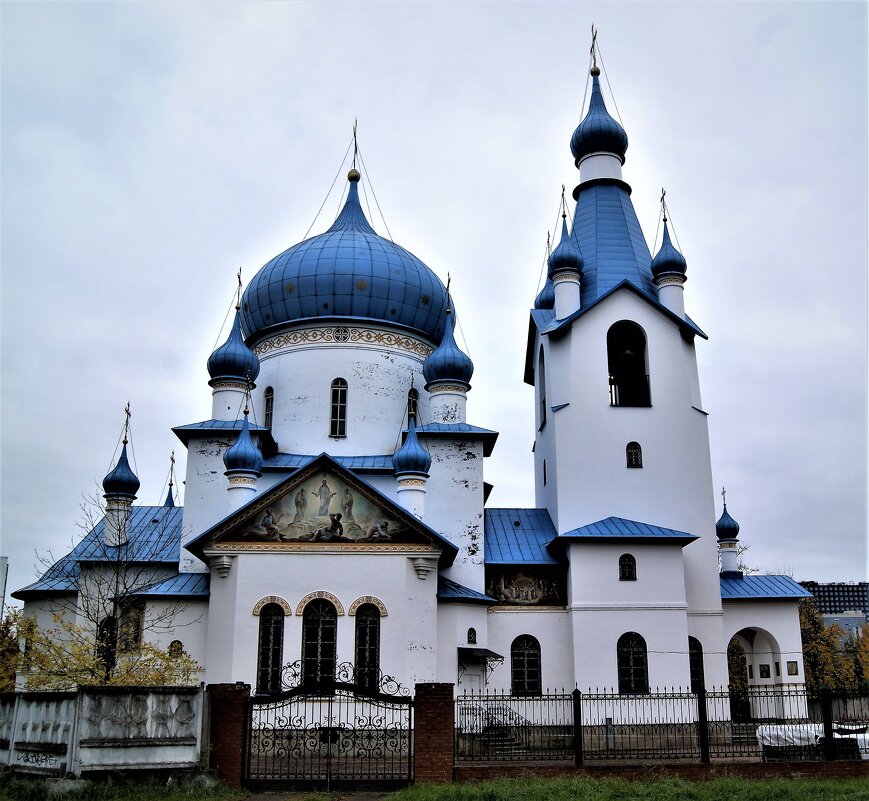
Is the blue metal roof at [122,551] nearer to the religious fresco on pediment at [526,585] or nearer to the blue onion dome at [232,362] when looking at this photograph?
the blue onion dome at [232,362]

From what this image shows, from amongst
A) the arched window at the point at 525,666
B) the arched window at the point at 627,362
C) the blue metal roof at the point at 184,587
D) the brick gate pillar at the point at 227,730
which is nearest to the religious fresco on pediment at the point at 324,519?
the blue metal roof at the point at 184,587

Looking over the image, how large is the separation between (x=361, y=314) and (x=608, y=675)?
10653mm

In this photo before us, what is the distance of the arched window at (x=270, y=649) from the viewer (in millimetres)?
17984

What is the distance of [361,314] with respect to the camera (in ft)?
81.4

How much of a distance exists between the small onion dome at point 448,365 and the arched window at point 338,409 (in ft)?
7.19

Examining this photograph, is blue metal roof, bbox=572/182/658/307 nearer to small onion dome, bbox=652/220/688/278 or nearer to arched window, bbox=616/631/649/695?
small onion dome, bbox=652/220/688/278

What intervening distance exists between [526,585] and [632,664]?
111 inches

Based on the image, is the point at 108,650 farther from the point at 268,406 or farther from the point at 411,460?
the point at 268,406

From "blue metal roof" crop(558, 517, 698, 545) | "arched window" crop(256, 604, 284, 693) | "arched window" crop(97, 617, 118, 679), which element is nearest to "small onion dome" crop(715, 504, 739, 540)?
"blue metal roof" crop(558, 517, 698, 545)

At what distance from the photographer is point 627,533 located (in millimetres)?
20734

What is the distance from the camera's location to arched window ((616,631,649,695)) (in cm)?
2005

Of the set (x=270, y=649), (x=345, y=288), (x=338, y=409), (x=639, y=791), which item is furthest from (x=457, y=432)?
(x=639, y=791)

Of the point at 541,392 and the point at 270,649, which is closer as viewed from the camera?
the point at 270,649

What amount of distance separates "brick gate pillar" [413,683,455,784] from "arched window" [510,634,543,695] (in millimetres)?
8560
